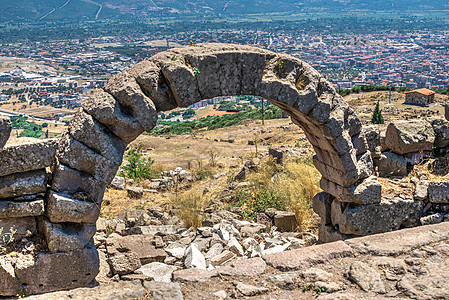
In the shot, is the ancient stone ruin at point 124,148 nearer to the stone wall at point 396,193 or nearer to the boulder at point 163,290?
the stone wall at point 396,193

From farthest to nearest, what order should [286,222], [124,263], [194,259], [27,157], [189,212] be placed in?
[189,212]
[286,222]
[194,259]
[124,263]
[27,157]

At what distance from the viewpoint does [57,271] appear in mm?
4844

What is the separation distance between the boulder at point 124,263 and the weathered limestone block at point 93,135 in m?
1.49

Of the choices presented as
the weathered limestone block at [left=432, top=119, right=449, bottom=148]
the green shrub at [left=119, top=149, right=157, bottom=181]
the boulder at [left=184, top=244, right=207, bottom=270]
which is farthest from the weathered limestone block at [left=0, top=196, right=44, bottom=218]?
the green shrub at [left=119, top=149, right=157, bottom=181]

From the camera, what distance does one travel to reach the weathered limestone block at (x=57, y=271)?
4691 millimetres

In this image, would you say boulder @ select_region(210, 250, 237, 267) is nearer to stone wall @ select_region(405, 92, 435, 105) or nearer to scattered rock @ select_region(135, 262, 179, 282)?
scattered rock @ select_region(135, 262, 179, 282)

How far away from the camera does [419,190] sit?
6777mm

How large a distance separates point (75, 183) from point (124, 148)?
71 centimetres

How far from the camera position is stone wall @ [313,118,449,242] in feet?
21.6

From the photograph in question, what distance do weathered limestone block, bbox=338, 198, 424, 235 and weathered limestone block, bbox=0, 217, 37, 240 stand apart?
4.41 metres

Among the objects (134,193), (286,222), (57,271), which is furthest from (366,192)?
(134,193)

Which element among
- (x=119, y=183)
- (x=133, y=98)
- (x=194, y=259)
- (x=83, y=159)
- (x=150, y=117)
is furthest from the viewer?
(x=119, y=183)

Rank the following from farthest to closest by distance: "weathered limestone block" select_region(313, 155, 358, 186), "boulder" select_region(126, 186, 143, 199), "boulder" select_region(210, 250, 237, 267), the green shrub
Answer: the green shrub
"boulder" select_region(126, 186, 143, 199)
"weathered limestone block" select_region(313, 155, 358, 186)
"boulder" select_region(210, 250, 237, 267)

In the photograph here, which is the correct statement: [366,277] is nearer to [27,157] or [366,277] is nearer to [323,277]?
[323,277]
